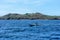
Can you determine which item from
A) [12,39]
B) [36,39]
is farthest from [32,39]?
[12,39]

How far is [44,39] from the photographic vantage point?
149 feet

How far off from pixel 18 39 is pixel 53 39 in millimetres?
6360

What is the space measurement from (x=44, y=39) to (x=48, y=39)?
2.51 feet

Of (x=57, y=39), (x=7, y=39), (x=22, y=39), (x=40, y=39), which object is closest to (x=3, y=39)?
(x=7, y=39)

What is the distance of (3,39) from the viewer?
1789 inches

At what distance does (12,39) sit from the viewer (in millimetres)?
45031

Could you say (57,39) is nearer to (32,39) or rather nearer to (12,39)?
(32,39)

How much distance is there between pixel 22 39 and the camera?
45.3 metres

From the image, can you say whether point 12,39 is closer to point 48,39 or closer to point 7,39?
point 7,39

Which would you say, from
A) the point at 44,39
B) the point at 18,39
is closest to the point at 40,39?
the point at 44,39

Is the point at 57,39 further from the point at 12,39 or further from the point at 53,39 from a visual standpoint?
the point at 12,39

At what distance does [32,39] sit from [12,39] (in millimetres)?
→ 3611

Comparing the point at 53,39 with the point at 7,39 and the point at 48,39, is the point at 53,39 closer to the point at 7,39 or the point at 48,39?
the point at 48,39

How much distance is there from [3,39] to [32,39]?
17.3 feet
